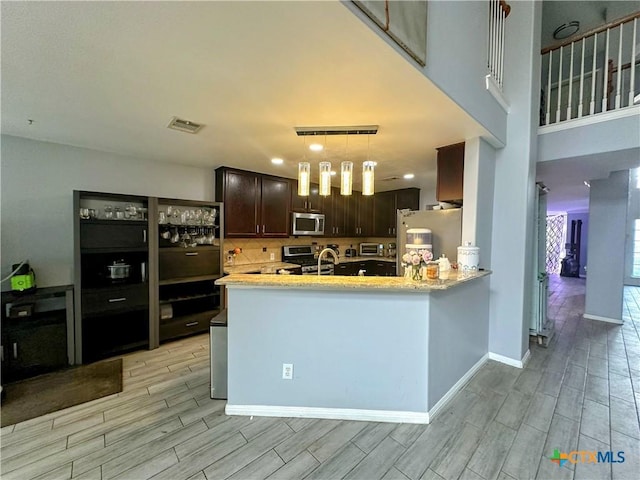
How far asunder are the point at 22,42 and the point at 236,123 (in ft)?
4.26

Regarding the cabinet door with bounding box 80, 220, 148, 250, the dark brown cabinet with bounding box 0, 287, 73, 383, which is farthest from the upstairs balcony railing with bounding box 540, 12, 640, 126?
the dark brown cabinet with bounding box 0, 287, 73, 383

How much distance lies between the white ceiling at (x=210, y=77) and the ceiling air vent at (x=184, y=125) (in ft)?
0.19

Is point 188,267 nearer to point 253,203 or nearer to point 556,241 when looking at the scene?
point 253,203

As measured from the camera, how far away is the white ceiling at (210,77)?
1.24 metres

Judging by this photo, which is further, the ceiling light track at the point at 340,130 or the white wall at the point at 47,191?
the white wall at the point at 47,191

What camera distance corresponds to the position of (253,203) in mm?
4258

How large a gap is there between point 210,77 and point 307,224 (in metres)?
3.29

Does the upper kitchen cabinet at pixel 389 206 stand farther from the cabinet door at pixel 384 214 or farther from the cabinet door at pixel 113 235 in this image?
the cabinet door at pixel 113 235

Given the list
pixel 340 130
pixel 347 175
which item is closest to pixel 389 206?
pixel 340 130

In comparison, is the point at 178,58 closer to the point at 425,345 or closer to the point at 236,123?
the point at 236,123

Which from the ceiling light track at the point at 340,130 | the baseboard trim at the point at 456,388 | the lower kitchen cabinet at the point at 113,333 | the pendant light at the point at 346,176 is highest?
the ceiling light track at the point at 340,130

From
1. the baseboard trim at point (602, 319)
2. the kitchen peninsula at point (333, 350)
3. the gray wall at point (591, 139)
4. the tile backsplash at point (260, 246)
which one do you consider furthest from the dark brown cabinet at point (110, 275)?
the baseboard trim at point (602, 319)

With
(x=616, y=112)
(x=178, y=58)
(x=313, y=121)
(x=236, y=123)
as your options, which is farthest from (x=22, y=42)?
(x=616, y=112)

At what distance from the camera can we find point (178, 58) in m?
1.52
